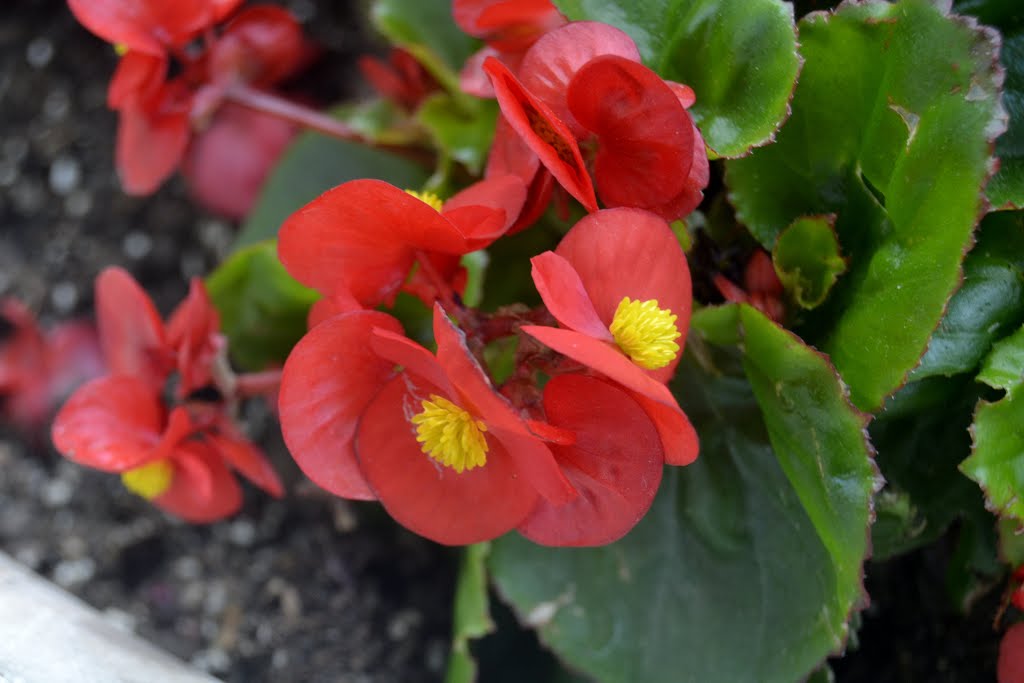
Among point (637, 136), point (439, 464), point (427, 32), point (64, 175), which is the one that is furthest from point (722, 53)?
point (64, 175)

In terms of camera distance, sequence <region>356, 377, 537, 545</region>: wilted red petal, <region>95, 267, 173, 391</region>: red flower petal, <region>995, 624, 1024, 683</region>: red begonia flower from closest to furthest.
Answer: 1. <region>356, 377, 537, 545</region>: wilted red petal
2. <region>995, 624, 1024, 683</region>: red begonia flower
3. <region>95, 267, 173, 391</region>: red flower petal

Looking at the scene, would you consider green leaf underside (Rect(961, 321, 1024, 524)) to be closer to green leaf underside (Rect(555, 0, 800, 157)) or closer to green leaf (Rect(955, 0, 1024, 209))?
green leaf (Rect(955, 0, 1024, 209))

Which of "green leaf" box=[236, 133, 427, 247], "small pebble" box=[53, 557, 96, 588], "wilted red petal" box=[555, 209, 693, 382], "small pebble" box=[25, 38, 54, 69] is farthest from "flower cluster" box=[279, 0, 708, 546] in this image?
"small pebble" box=[25, 38, 54, 69]

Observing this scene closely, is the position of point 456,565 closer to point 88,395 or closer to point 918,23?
point 88,395

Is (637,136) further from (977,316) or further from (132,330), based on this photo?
(132,330)

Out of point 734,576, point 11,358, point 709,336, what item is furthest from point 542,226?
point 11,358
